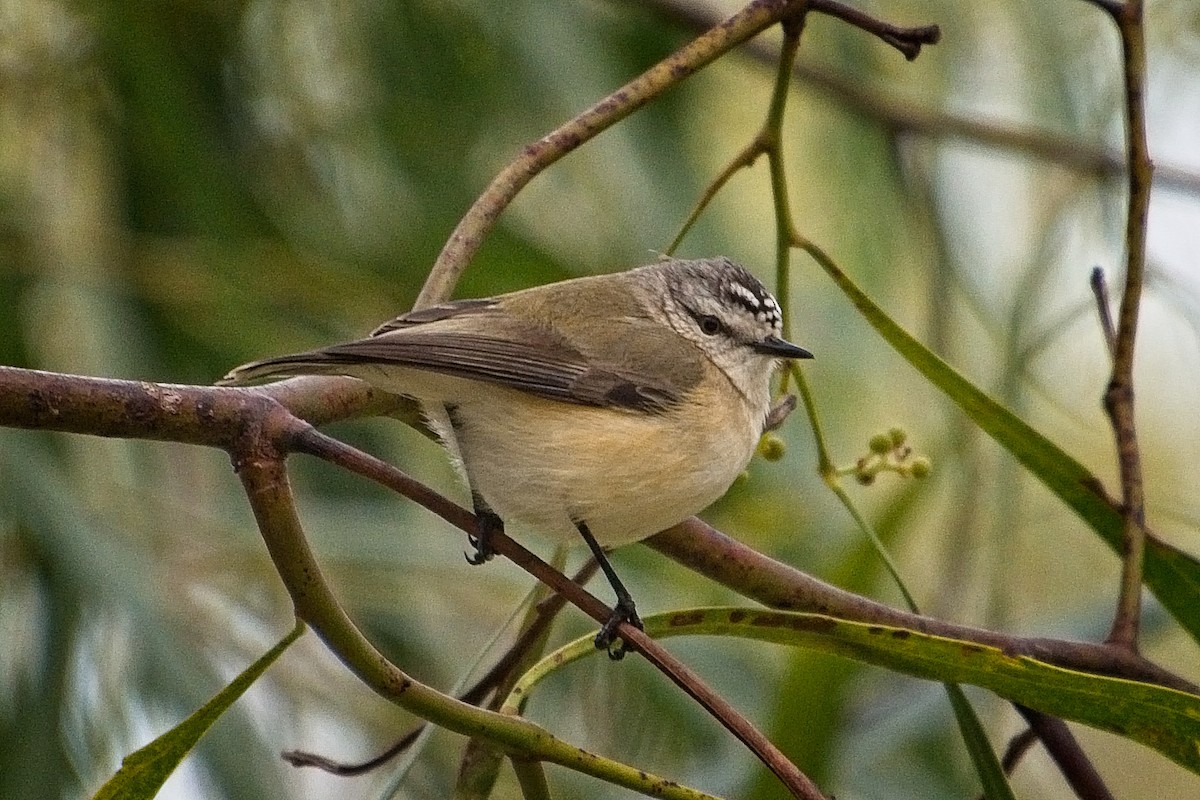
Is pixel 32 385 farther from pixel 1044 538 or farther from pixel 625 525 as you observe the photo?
pixel 1044 538

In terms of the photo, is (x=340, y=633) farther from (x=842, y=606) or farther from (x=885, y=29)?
(x=885, y=29)

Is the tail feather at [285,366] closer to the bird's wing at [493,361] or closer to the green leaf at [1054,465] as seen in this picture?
the bird's wing at [493,361]

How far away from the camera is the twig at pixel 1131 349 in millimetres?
2250

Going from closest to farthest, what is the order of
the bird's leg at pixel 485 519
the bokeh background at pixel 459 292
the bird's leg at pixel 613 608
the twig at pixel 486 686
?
1. the twig at pixel 486 686
2. the bird's leg at pixel 613 608
3. the bird's leg at pixel 485 519
4. the bokeh background at pixel 459 292

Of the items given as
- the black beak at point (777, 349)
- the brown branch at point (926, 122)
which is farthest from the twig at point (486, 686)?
the brown branch at point (926, 122)

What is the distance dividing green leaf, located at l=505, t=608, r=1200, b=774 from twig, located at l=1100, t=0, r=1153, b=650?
339 millimetres

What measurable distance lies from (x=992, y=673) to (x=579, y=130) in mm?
1005

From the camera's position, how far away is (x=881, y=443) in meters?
2.54

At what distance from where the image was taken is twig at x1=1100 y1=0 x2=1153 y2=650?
2.25 m

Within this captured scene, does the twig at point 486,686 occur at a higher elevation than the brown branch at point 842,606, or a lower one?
Answer: lower

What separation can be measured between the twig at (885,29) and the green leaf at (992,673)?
95 cm

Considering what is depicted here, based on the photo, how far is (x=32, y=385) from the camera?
152 centimetres

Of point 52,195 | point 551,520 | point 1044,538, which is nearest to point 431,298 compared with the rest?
point 551,520

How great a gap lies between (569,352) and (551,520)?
A: 1.16 feet
